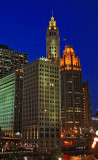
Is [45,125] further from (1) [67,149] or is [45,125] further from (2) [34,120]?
Answer: (1) [67,149]

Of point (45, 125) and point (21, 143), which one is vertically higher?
point (45, 125)

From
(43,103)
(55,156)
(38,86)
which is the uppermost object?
(38,86)

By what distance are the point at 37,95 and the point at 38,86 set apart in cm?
708

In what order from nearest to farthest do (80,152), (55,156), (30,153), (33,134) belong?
1. (55,156)
2. (30,153)
3. (80,152)
4. (33,134)

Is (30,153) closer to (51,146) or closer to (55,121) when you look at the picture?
(51,146)

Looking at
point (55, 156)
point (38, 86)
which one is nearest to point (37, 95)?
point (38, 86)

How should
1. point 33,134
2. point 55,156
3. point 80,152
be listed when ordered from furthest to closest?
point 33,134, point 80,152, point 55,156

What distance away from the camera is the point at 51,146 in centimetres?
18662

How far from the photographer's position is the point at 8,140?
19612cm

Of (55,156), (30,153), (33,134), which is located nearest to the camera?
(55,156)

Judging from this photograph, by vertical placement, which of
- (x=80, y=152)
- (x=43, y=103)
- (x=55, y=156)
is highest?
(x=43, y=103)

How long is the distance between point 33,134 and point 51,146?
16.1 m

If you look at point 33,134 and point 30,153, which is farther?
point 33,134

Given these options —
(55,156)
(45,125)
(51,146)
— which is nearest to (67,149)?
(51,146)
